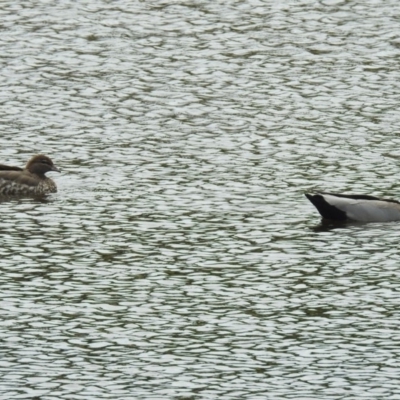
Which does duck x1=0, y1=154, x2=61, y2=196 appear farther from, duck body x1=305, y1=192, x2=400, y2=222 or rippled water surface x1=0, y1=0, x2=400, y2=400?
duck body x1=305, y1=192, x2=400, y2=222

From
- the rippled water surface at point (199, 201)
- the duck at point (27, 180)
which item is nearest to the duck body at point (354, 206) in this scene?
the rippled water surface at point (199, 201)

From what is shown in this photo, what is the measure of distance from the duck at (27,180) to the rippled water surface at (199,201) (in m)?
0.27

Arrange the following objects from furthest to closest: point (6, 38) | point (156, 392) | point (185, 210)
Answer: point (6, 38)
point (185, 210)
point (156, 392)

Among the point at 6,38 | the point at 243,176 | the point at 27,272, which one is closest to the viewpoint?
the point at 27,272

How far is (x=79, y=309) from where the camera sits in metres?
16.0

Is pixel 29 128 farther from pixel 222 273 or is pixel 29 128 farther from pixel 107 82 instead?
pixel 222 273

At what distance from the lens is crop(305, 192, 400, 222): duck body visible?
19.9 meters

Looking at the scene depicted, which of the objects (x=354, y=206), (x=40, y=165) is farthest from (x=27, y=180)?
(x=354, y=206)

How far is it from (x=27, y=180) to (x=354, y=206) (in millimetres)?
4754

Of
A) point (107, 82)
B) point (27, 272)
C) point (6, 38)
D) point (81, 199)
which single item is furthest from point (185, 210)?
point (6, 38)

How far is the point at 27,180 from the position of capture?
21.9 metres

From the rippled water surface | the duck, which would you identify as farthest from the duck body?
the duck

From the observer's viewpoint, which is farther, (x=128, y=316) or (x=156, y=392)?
(x=128, y=316)

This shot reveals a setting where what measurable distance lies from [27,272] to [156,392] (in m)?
4.34
